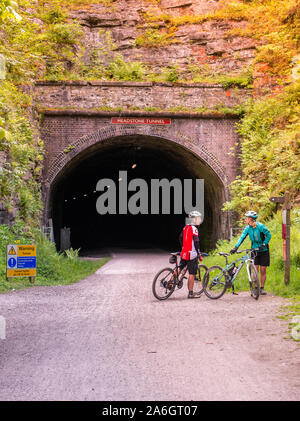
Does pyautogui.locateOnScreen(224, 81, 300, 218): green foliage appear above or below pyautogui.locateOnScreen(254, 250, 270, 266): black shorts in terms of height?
above

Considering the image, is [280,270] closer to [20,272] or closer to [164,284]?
[164,284]

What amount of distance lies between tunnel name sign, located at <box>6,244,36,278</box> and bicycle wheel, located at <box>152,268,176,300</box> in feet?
12.4

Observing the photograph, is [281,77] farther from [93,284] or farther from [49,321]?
[49,321]

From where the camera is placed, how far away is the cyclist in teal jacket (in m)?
8.92

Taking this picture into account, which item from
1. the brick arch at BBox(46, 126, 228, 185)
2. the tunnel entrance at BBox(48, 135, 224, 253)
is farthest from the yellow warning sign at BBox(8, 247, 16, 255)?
the tunnel entrance at BBox(48, 135, 224, 253)

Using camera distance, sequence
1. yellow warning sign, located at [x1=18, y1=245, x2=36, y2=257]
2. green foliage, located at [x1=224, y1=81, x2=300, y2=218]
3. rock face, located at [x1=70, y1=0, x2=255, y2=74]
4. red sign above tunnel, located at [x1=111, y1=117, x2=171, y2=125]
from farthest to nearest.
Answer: rock face, located at [x1=70, y1=0, x2=255, y2=74]
red sign above tunnel, located at [x1=111, y1=117, x2=171, y2=125]
green foliage, located at [x1=224, y1=81, x2=300, y2=218]
yellow warning sign, located at [x1=18, y1=245, x2=36, y2=257]

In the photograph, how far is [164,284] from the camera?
900cm

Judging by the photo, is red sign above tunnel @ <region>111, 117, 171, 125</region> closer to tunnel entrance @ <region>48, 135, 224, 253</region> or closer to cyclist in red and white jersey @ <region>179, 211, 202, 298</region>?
tunnel entrance @ <region>48, 135, 224, 253</region>

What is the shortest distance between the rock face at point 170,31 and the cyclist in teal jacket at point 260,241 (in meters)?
12.7

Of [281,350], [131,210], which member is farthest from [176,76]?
[131,210]

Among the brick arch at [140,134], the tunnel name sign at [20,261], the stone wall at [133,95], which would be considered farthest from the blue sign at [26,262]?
the stone wall at [133,95]

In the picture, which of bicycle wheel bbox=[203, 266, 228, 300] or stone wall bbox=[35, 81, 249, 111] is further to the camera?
stone wall bbox=[35, 81, 249, 111]

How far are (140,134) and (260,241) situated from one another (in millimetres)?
10231

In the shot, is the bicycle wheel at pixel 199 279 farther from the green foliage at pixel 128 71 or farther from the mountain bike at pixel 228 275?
the green foliage at pixel 128 71
